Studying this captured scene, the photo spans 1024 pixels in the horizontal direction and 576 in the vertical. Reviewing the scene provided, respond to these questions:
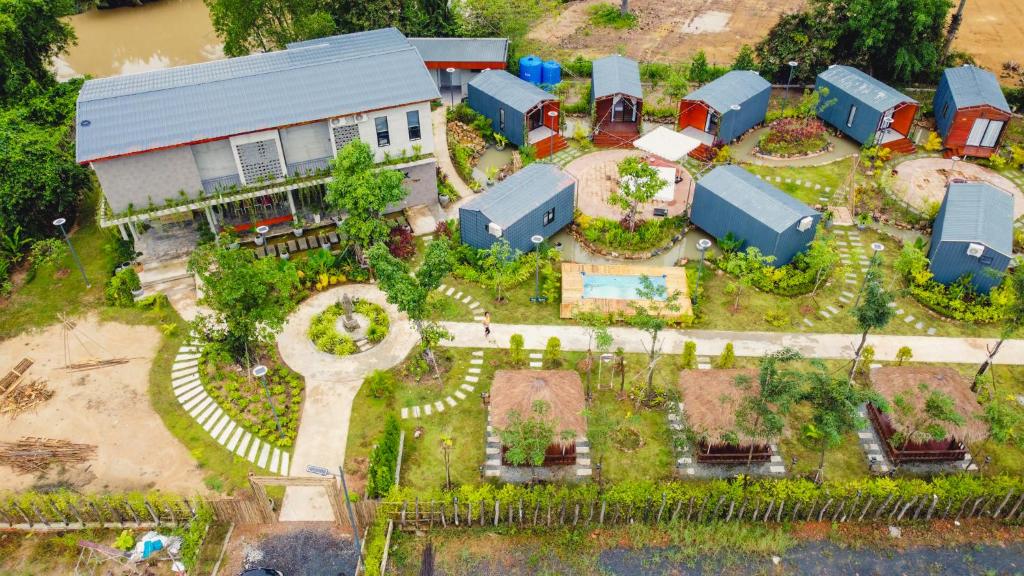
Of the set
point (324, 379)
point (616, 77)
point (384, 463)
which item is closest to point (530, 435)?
point (384, 463)

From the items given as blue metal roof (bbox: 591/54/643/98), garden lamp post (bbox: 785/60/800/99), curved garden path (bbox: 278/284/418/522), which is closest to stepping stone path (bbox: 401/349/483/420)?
curved garden path (bbox: 278/284/418/522)

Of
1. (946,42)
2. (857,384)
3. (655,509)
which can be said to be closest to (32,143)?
(655,509)

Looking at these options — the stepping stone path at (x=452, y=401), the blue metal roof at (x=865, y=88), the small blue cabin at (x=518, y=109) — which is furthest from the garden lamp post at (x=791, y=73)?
the stepping stone path at (x=452, y=401)

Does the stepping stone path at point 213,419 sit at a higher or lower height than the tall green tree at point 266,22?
lower

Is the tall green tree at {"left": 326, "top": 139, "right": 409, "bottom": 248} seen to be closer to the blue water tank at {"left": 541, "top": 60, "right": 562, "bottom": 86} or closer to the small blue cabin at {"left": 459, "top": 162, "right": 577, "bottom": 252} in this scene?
the small blue cabin at {"left": 459, "top": 162, "right": 577, "bottom": 252}

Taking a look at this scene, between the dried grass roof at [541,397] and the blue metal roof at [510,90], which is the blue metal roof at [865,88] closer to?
the blue metal roof at [510,90]
